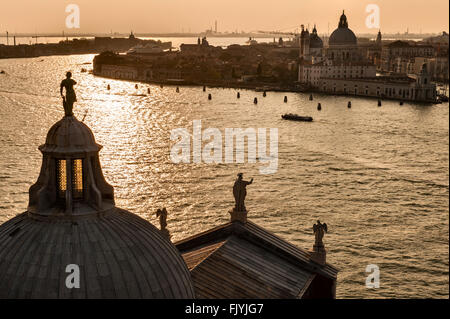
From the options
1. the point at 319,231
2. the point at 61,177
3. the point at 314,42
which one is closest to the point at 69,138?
the point at 61,177

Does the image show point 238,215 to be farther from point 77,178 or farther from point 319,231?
point 77,178

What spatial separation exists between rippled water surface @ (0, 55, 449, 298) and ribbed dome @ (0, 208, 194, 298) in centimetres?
1467

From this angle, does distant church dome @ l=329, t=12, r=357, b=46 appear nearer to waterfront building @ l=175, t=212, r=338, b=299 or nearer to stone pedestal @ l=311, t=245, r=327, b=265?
waterfront building @ l=175, t=212, r=338, b=299

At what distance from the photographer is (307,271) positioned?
13.4 m

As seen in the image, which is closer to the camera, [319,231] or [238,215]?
[238,215]

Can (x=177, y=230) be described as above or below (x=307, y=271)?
below

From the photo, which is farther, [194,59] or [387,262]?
[194,59]

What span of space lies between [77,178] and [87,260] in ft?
3.45

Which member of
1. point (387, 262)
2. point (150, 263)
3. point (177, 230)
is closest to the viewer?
point (150, 263)

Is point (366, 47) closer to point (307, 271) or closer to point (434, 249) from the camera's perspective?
point (434, 249)

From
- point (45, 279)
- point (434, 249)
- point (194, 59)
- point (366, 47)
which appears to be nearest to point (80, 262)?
point (45, 279)

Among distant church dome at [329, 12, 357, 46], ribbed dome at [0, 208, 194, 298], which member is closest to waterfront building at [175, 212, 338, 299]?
ribbed dome at [0, 208, 194, 298]

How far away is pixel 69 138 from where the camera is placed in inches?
311

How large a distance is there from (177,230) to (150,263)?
62.9 ft
